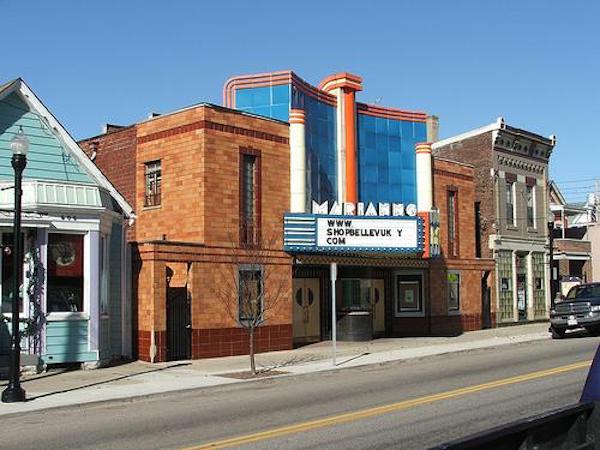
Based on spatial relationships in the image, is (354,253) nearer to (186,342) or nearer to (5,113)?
(186,342)

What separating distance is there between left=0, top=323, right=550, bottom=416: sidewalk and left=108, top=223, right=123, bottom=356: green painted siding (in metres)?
0.85

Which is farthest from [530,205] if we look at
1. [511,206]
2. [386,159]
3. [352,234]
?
[352,234]

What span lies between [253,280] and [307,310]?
638 cm

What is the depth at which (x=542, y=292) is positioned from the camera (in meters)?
35.9

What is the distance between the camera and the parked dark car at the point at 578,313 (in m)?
23.8

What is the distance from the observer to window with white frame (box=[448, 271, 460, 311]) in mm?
29078

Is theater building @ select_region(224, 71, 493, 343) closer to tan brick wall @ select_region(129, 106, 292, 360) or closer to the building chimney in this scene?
tan brick wall @ select_region(129, 106, 292, 360)

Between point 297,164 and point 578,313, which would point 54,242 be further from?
point 578,313

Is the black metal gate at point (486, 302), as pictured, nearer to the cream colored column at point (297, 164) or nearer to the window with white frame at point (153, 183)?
the cream colored column at point (297, 164)

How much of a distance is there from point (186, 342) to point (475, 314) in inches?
576

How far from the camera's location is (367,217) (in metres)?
23.5

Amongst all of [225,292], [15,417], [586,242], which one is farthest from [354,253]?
[586,242]

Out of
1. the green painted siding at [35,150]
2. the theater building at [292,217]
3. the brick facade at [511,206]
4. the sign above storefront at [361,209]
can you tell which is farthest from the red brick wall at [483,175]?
the green painted siding at [35,150]

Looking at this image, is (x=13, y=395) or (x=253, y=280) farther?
(x=253, y=280)
